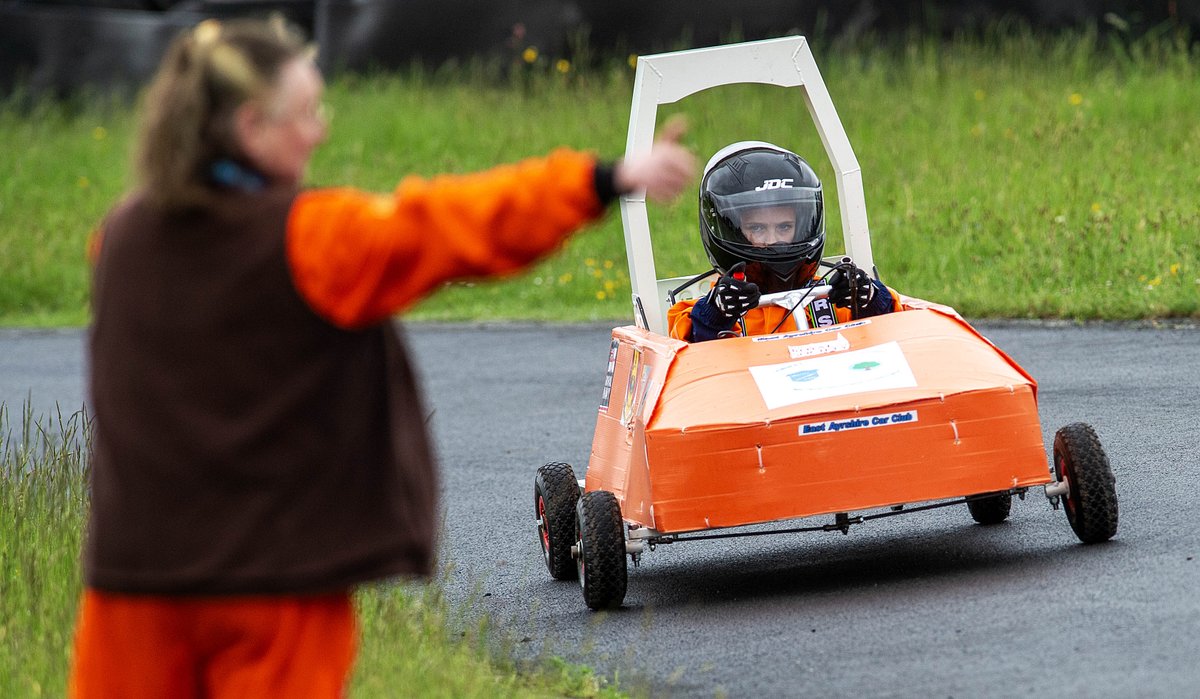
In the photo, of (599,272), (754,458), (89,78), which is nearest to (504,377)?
Answer: (599,272)

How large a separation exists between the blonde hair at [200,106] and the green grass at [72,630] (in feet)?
6.52

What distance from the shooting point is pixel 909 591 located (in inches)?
241

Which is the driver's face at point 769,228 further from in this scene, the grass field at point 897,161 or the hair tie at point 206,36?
the grass field at point 897,161

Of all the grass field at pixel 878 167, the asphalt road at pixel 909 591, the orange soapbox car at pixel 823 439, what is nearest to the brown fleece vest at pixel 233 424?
the asphalt road at pixel 909 591

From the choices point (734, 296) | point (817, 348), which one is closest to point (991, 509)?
point (817, 348)

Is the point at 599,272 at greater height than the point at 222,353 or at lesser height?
lesser

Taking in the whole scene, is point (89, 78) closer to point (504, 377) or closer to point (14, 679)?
point (504, 377)

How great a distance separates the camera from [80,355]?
53.3 ft

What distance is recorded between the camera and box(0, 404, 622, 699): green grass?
4691 mm

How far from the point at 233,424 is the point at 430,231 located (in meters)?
0.47

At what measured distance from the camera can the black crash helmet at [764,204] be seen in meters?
7.02

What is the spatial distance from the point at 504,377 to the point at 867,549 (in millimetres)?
6389

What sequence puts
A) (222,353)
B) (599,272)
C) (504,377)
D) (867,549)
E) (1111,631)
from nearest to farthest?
(222,353), (1111,631), (867,549), (504,377), (599,272)

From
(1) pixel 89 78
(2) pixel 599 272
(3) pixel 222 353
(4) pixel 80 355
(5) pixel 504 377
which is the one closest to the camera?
(3) pixel 222 353
